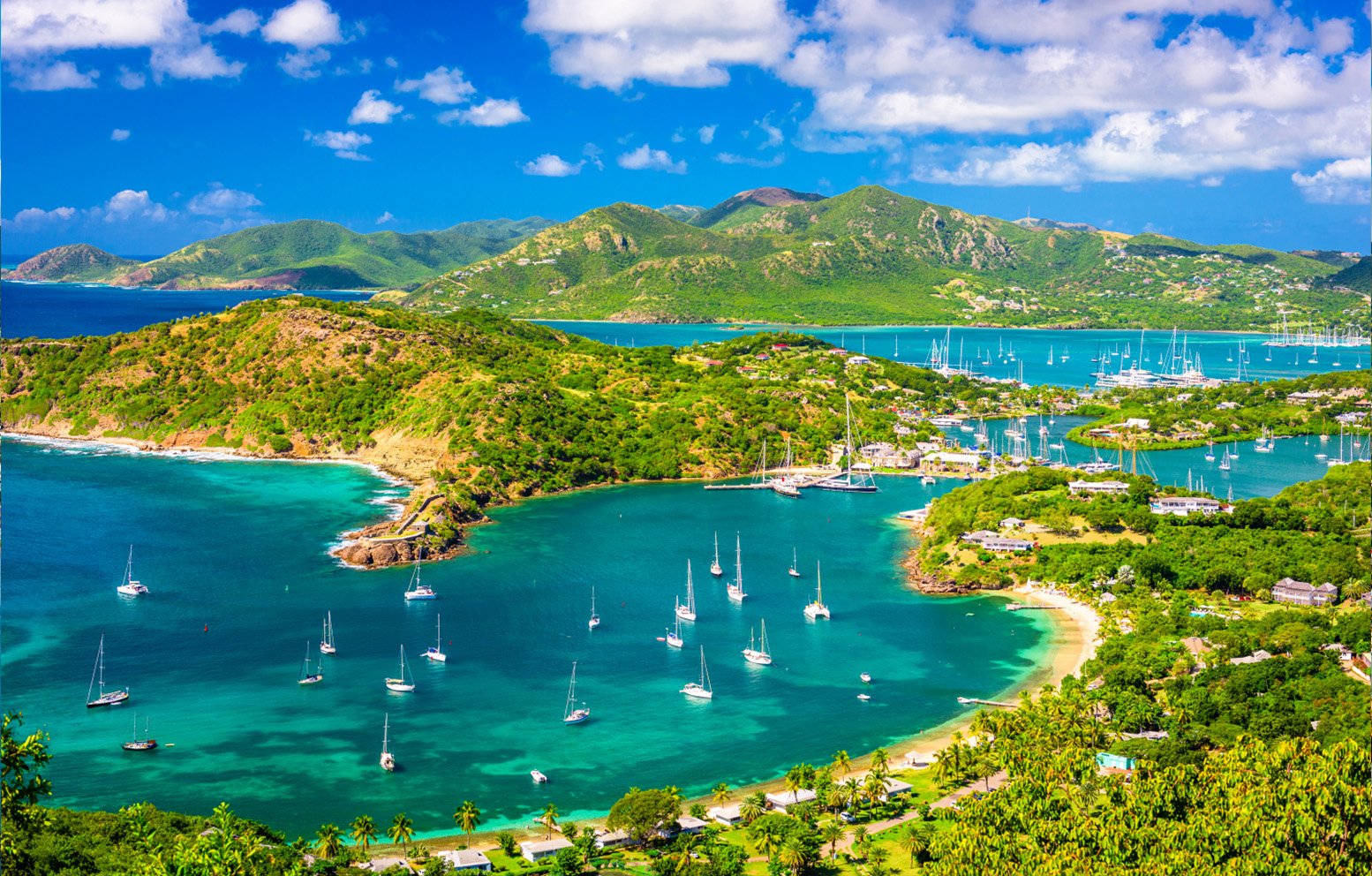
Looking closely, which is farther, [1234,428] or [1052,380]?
[1052,380]

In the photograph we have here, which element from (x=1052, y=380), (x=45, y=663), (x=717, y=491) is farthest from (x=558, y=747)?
(x=1052, y=380)

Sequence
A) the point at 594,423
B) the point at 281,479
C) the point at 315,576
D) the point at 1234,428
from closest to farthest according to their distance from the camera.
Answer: the point at 315,576, the point at 281,479, the point at 594,423, the point at 1234,428

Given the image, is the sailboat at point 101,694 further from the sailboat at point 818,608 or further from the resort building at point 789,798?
the sailboat at point 818,608

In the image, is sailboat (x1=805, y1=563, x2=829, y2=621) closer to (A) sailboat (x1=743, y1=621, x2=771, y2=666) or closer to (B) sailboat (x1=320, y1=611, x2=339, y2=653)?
(A) sailboat (x1=743, y1=621, x2=771, y2=666)

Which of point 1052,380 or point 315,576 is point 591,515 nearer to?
point 315,576

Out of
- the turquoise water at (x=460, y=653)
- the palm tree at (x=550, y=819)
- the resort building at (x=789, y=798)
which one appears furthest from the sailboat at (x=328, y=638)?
the resort building at (x=789, y=798)

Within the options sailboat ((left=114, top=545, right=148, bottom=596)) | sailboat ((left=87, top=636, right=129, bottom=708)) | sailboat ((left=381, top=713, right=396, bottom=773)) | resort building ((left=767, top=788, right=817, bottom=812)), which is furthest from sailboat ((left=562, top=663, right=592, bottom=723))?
sailboat ((left=114, top=545, right=148, bottom=596))

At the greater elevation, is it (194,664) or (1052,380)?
(1052,380)

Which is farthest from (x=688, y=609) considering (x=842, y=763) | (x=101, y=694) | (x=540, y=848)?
(x=101, y=694)
